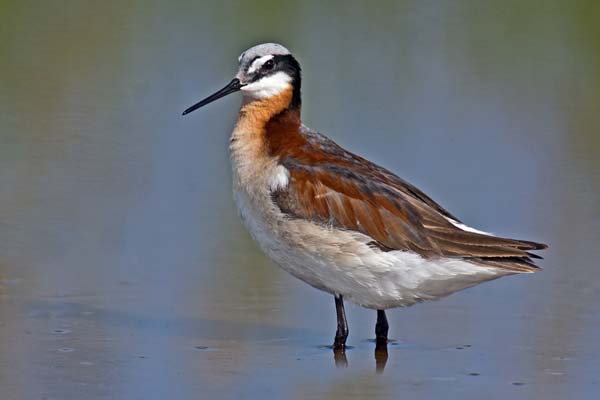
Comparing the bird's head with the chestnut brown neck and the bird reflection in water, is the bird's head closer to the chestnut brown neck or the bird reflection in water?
the chestnut brown neck

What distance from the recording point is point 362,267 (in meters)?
9.36

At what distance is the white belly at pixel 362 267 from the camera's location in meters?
9.33

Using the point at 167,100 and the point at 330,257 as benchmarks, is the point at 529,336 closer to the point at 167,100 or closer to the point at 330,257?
the point at 330,257

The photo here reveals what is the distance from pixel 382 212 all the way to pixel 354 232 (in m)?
0.23

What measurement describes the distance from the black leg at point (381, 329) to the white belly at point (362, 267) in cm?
15

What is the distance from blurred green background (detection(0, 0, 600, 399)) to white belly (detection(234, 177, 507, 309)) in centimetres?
35

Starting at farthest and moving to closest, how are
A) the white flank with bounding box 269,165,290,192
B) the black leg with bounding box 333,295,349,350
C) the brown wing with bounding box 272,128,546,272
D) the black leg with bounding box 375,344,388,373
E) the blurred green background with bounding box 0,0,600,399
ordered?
the white flank with bounding box 269,165,290,192
the black leg with bounding box 333,295,349,350
the brown wing with bounding box 272,128,546,272
the black leg with bounding box 375,344,388,373
the blurred green background with bounding box 0,0,600,399

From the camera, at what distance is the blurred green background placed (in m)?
8.98

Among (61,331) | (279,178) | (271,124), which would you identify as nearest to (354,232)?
(279,178)

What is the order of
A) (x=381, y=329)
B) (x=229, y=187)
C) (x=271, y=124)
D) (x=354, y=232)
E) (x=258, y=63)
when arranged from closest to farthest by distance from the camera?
(x=354, y=232) → (x=381, y=329) → (x=271, y=124) → (x=258, y=63) → (x=229, y=187)

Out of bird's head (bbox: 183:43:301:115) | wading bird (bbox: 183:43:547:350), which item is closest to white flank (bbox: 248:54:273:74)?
bird's head (bbox: 183:43:301:115)

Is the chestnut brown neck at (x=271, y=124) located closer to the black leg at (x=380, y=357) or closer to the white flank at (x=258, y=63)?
the white flank at (x=258, y=63)

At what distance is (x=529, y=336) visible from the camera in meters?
9.58

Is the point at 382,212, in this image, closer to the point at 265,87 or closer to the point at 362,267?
the point at 362,267
